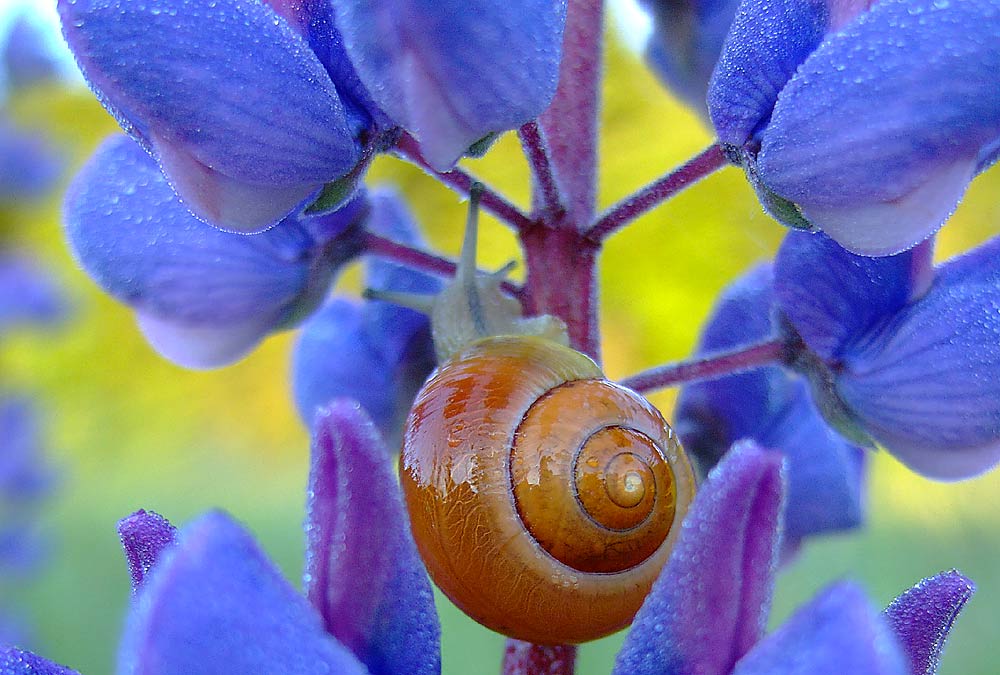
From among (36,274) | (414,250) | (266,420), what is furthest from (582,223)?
(266,420)

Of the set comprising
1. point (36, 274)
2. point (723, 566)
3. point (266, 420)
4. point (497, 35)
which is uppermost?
point (497, 35)

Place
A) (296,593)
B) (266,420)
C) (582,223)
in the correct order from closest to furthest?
(296,593) → (582,223) → (266,420)

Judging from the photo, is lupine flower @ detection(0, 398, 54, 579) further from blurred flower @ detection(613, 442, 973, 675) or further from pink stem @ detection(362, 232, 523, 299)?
blurred flower @ detection(613, 442, 973, 675)

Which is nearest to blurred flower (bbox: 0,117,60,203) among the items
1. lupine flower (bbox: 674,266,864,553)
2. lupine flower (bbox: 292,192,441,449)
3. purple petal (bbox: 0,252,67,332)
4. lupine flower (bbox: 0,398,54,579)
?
purple petal (bbox: 0,252,67,332)

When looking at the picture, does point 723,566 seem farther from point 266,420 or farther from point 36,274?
point 266,420

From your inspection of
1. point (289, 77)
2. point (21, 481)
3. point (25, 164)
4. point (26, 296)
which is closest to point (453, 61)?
point (289, 77)

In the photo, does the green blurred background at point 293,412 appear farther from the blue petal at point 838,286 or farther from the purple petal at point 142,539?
the purple petal at point 142,539

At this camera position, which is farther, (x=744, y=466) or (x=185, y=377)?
(x=185, y=377)
